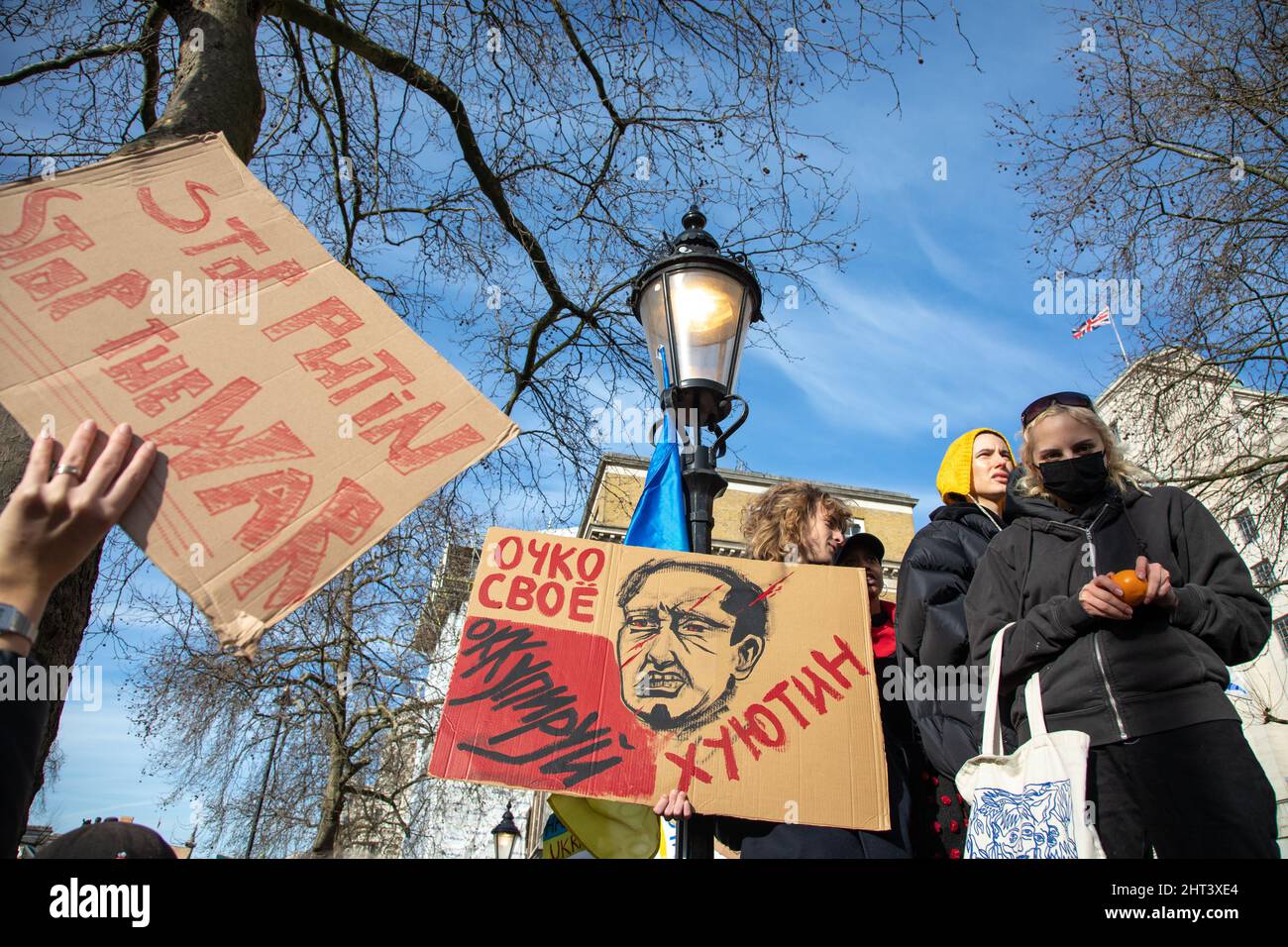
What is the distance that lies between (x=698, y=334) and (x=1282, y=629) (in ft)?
85.9

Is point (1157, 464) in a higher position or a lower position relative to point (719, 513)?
lower

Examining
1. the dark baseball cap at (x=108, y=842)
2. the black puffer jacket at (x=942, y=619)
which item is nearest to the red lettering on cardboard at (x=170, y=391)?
the dark baseball cap at (x=108, y=842)

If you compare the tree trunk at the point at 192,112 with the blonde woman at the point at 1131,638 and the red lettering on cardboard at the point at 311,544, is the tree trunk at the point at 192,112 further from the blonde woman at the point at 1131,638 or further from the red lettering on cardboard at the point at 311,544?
the blonde woman at the point at 1131,638

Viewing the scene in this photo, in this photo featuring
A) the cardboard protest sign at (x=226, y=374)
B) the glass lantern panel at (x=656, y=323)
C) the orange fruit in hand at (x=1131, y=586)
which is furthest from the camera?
the glass lantern panel at (x=656, y=323)

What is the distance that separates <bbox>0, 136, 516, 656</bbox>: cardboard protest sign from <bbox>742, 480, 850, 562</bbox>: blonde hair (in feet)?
5.99

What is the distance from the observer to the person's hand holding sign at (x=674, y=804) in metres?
2.30

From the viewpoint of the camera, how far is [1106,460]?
107 inches

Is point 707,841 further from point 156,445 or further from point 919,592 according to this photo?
point 156,445

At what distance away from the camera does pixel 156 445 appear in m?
1.62

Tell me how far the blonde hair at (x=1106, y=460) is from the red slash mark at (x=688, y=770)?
1.47 metres

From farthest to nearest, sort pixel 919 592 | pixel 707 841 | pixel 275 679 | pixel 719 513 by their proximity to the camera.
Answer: pixel 719 513 < pixel 275 679 < pixel 919 592 < pixel 707 841

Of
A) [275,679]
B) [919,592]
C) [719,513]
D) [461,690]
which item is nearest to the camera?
[461,690]

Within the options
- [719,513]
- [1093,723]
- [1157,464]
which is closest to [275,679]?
[1157,464]

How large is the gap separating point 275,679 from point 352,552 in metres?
14.6
